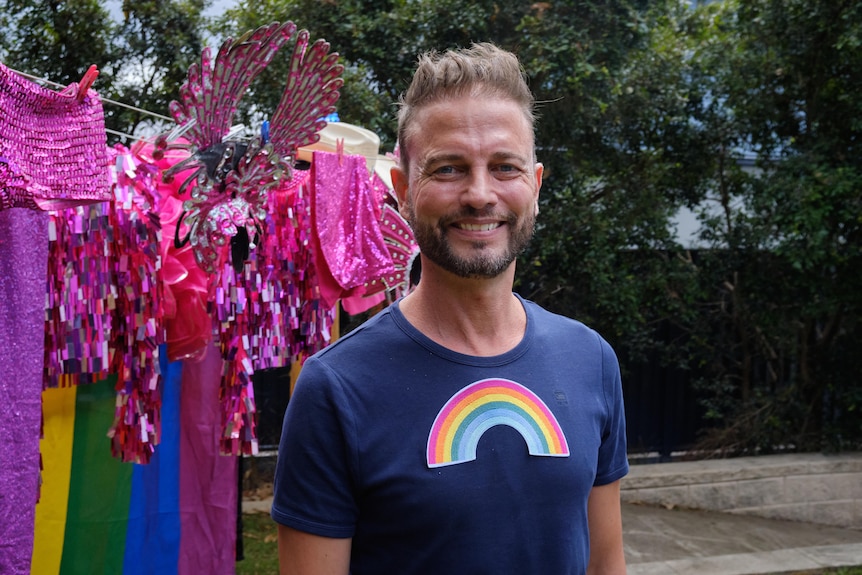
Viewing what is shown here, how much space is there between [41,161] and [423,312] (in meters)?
1.16

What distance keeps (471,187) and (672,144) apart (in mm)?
5222

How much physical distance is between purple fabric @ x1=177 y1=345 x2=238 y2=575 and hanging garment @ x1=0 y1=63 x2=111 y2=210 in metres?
1.36

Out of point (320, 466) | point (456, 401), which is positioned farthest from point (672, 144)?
point (320, 466)

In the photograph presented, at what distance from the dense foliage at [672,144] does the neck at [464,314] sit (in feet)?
12.5

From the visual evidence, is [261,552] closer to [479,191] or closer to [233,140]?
[233,140]

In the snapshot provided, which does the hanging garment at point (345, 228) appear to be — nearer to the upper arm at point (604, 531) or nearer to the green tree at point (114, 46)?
the upper arm at point (604, 531)

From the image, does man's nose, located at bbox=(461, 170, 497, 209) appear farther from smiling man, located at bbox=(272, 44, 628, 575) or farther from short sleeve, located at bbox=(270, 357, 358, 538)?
short sleeve, located at bbox=(270, 357, 358, 538)

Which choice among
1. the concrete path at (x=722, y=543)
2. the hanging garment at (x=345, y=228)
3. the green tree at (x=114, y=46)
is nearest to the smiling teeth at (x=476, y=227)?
the hanging garment at (x=345, y=228)

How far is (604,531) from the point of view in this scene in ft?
5.13

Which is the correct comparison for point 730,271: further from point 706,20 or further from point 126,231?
point 126,231

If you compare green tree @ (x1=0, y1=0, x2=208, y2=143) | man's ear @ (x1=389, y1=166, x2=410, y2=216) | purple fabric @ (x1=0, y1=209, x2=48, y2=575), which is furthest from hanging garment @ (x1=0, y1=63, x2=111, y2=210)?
green tree @ (x1=0, y1=0, x2=208, y2=143)

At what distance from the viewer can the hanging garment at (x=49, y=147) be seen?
1.95m

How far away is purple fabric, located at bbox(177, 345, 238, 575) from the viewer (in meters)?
3.35

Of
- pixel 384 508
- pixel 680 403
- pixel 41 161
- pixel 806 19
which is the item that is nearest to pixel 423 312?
pixel 384 508
